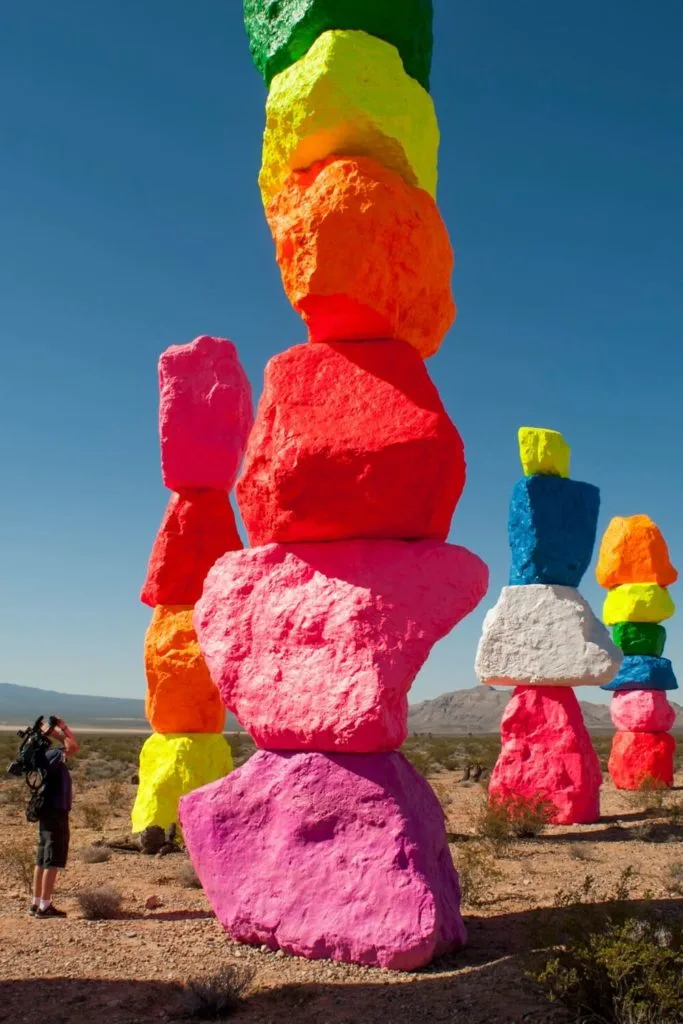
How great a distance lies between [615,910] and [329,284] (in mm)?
3995

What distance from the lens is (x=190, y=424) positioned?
33.4 feet

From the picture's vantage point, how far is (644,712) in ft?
51.8

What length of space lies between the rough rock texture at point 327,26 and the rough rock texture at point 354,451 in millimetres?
2137

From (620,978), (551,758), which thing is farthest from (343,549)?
(551,758)

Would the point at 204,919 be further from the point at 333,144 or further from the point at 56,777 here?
the point at 333,144

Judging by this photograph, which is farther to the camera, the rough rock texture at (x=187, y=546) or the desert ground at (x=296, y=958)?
the rough rock texture at (x=187, y=546)

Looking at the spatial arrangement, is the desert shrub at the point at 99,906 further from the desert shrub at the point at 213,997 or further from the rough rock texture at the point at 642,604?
the rough rock texture at the point at 642,604

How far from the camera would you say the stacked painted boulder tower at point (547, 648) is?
1114 centimetres

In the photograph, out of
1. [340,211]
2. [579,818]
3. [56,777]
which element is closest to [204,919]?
[56,777]

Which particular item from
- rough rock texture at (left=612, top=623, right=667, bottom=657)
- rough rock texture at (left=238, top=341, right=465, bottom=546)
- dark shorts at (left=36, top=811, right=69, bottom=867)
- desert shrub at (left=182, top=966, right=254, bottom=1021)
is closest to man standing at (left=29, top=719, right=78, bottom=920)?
dark shorts at (left=36, top=811, right=69, bottom=867)

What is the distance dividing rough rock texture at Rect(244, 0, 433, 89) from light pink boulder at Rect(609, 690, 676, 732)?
12.1 metres

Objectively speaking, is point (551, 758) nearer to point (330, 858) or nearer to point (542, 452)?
point (542, 452)

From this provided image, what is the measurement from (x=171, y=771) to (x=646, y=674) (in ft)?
30.7

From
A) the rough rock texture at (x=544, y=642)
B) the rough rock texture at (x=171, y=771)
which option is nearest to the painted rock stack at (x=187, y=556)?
the rough rock texture at (x=171, y=771)
